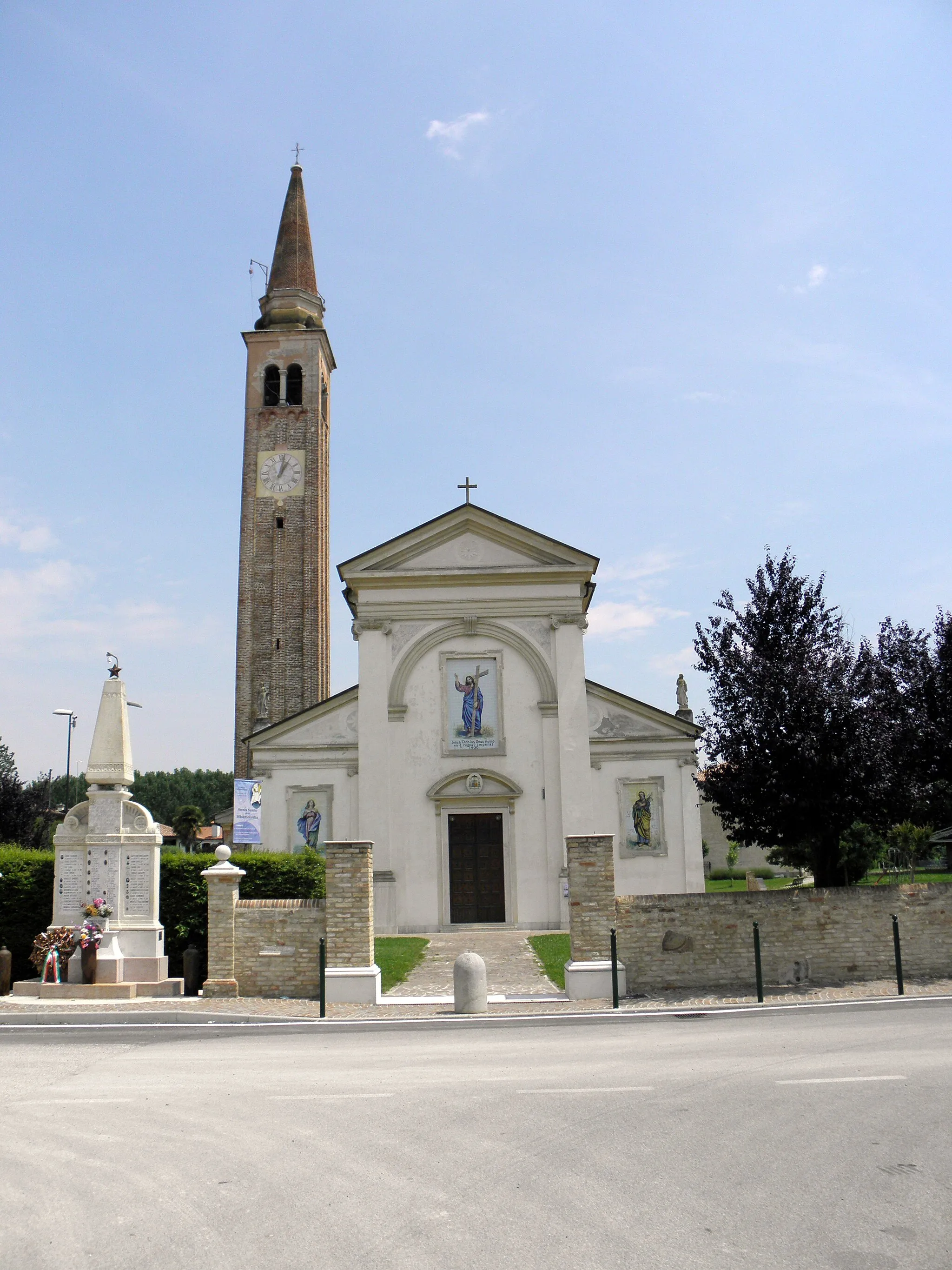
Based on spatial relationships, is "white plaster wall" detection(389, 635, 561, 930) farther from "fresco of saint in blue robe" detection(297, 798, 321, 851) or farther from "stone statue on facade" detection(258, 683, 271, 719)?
"stone statue on facade" detection(258, 683, 271, 719)

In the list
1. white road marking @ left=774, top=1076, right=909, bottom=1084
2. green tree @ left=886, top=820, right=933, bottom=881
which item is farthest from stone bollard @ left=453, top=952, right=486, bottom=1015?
green tree @ left=886, top=820, right=933, bottom=881

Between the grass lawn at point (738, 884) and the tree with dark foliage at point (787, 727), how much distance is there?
3042 cm

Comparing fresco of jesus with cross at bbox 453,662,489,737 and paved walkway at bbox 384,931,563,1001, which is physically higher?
fresco of jesus with cross at bbox 453,662,489,737

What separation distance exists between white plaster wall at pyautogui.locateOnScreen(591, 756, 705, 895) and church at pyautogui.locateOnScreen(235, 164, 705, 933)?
0.12 feet

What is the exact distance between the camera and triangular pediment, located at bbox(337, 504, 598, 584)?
2733 cm

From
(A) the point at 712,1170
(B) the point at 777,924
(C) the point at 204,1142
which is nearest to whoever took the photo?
(A) the point at 712,1170

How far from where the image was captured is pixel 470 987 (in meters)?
14.3

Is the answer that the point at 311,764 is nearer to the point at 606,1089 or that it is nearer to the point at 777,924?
the point at 777,924

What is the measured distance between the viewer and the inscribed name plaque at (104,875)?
1666cm

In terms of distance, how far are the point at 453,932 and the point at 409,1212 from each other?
20071mm

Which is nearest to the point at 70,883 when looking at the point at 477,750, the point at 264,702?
the point at 477,750

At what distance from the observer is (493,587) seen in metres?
27.4

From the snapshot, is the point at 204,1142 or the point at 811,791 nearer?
the point at 204,1142

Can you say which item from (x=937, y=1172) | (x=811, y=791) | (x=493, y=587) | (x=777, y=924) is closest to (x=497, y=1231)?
(x=937, y=1172)
